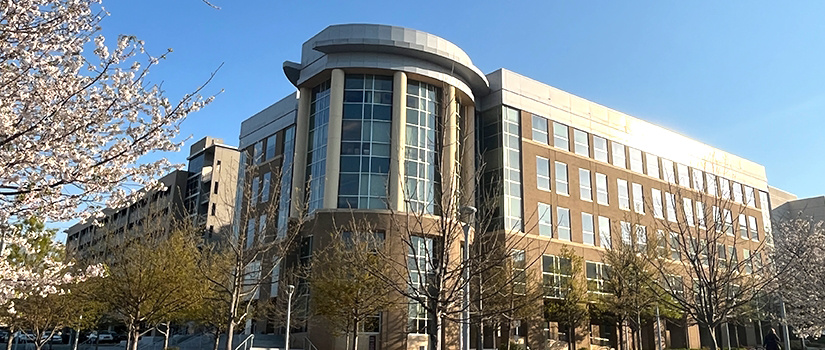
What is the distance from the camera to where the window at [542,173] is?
44.6 m

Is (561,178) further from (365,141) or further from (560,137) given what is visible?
(365,141)

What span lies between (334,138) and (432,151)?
599cm

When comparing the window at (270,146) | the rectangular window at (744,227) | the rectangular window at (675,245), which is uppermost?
the window at (270,146)

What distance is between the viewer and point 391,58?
129ft

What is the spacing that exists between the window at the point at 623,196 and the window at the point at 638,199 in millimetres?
790

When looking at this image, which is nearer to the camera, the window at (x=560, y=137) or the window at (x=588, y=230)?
the window at (x=588, y=230)

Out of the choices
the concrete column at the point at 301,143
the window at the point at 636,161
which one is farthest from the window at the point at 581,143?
the concrete column at the point at 301,143

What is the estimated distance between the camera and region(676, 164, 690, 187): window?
179 feet

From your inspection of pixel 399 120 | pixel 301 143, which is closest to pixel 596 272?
pixel 399 120

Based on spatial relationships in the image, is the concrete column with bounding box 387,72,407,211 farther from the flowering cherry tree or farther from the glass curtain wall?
the flowering cherry tree

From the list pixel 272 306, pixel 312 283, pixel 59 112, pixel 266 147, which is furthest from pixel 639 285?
pixel 59 112

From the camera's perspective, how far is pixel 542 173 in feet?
148

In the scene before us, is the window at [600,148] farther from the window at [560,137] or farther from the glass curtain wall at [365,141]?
the glass curtain wall at [365,141]

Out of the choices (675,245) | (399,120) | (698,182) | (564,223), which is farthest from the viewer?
(564,223)
